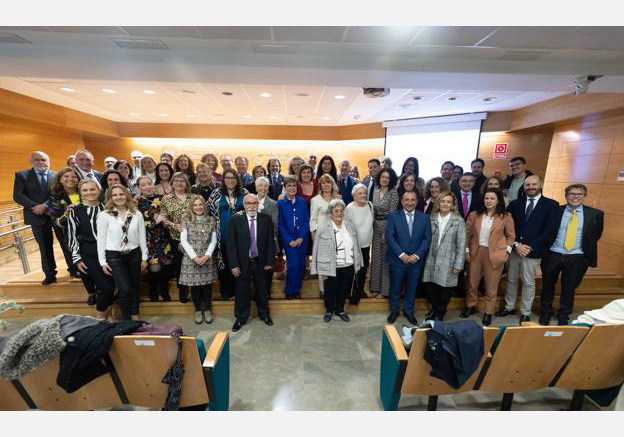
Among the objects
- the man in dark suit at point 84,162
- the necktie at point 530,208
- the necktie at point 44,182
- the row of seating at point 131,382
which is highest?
the man in dark suit at point 84,162

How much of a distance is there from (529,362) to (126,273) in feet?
12.3

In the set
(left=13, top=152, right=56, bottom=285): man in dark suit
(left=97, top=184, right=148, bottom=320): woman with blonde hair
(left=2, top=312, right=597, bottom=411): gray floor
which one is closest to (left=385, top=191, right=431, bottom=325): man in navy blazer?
(left=2, top=312, right=597, bottom=411): gray floor

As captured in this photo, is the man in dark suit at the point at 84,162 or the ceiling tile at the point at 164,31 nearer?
the ceiling tile at the point at 164,31

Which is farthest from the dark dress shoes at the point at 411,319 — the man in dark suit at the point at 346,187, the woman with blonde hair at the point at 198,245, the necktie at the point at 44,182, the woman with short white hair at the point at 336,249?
the necktie at the point at 44,182

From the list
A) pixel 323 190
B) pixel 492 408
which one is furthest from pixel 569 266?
pixel 323 190

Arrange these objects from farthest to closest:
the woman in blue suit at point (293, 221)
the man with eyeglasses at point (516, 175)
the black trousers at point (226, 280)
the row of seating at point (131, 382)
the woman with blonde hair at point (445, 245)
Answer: the man with eyeglasses at point (516, 175) < the black trousers at point (226, 280) < the woman in blue suit at point (293, 221) < the woman with blonde hair at point (445, 245) < the row of seating at point (131, 382)

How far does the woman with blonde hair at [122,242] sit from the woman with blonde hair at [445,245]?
11.0ft

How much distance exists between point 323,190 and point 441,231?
1505 millimetres

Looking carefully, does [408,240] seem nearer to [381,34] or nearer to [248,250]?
[248,250]

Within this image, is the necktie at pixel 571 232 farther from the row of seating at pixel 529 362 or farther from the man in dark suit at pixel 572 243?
the row of seating at pixel 529 362

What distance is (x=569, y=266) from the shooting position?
10.3 ft

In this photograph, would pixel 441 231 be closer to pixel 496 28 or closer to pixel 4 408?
pixel 496 28

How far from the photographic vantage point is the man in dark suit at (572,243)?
2.99 meters

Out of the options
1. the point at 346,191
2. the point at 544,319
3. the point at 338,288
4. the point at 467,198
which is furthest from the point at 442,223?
the point at 544,319
